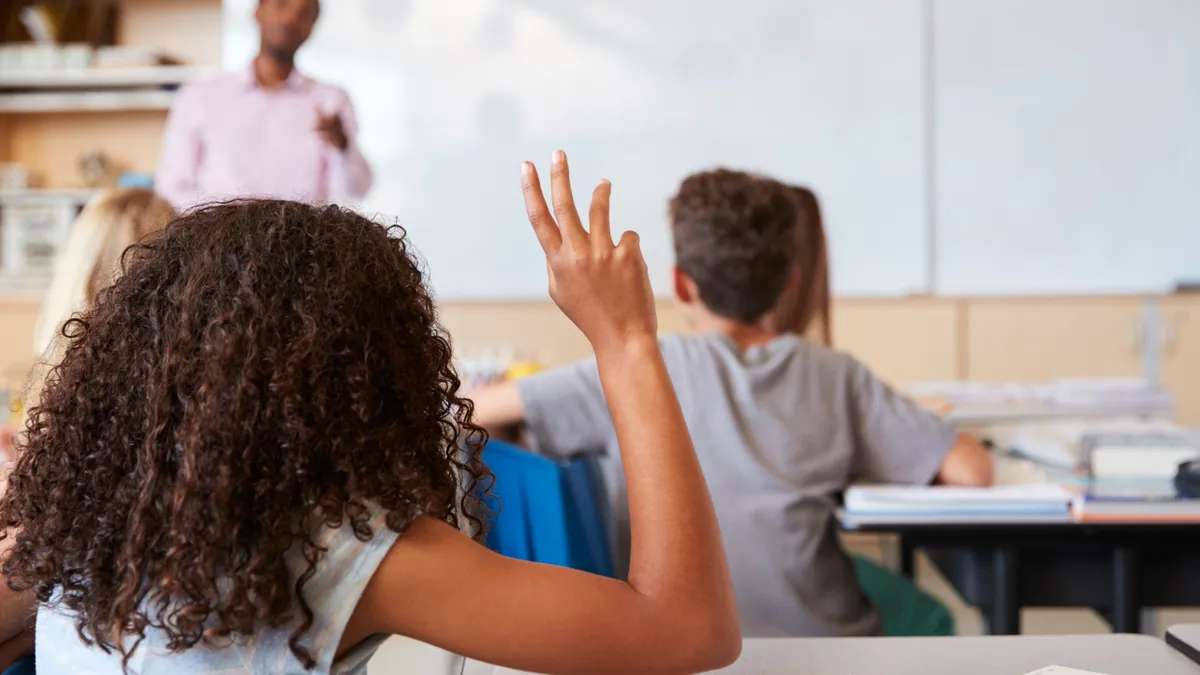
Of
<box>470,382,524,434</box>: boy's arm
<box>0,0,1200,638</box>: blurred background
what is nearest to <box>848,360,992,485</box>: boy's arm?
<box>470,382,524,434</box>: boy's arm

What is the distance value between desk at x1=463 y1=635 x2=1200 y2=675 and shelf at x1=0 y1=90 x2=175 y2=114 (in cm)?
375

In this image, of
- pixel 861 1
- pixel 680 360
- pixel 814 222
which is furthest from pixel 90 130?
pixel 680 360

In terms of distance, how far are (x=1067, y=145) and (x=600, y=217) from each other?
3.49 meters

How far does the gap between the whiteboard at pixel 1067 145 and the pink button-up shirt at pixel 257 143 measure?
1.99m

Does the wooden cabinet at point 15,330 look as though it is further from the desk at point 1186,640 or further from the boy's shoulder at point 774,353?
the desk at point 1186,640

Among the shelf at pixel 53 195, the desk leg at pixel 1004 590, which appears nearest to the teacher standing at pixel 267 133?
the shelf at pixel 53 195

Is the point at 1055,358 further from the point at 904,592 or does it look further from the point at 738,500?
the point at 738,500

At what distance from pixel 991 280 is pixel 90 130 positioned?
11.2 feet

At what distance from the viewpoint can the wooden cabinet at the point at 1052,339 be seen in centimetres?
374

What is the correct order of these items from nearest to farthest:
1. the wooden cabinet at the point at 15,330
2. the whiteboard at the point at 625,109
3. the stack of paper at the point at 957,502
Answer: the stack of paper at the point at 957,502, the whiteboard at the point at 625,109, the wooden cabinet at the point at 15,330

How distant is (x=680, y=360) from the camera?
5.24ft

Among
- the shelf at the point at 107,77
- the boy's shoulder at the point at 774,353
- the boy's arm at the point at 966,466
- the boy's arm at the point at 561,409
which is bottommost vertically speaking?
the boy's arm at the point at 966,466

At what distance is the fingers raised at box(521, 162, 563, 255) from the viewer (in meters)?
0.77

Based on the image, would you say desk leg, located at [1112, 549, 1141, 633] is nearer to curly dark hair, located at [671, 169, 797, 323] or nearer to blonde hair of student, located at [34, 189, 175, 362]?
curly dark hair, located at [671, 169, 797, 323]
